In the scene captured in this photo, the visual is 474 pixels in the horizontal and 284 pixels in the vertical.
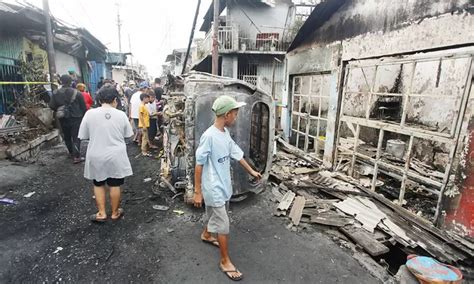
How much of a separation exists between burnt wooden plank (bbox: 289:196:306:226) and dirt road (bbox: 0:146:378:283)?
259 mm

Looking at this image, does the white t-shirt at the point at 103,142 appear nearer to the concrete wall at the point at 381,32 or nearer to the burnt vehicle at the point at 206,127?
the burnt vehicle at the point at 206,127

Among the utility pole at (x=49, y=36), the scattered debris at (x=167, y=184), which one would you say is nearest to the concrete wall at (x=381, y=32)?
the scattered debris at (x=167, y=184)

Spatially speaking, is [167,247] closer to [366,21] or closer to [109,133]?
[109,133]

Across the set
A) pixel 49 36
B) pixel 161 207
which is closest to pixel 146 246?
pixel 161 207

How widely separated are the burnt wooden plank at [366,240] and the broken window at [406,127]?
1228 millimetres

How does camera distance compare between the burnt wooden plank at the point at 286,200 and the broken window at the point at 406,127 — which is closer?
the broken window at the point at 406,127

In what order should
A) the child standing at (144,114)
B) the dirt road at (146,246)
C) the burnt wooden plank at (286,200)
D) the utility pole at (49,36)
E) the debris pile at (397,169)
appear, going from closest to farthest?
the dirt road at (146,246), the burnt wooden plank at (286,200), the debris pile at (397,169), the child standing at (144,114), the utility pole at (49,36)

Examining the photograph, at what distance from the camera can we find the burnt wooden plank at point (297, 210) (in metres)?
4.11

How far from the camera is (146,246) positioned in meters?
3.35

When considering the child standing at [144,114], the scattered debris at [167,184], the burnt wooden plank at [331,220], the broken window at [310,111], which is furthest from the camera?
the child standing at [144,114]

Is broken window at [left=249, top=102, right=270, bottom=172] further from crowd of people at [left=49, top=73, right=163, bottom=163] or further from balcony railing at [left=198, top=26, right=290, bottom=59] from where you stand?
balcony railing at [left=198, top=26, right=290, bottom=59]

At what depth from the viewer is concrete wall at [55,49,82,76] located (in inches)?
452

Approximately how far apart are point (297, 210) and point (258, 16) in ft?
58.4

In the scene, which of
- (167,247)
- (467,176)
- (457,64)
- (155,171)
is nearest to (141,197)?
(155,171)
